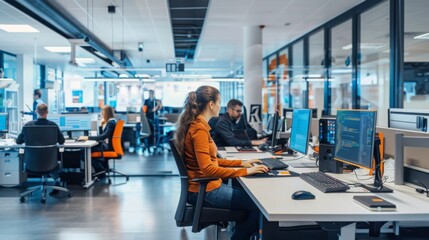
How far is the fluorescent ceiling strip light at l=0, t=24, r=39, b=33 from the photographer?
24.1ft

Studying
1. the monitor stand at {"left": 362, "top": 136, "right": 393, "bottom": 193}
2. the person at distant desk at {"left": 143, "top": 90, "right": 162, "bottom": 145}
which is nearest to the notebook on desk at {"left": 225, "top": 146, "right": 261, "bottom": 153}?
the monitor stand at {"left": 362, "top": 136, "right": 393, "bottom": 193}

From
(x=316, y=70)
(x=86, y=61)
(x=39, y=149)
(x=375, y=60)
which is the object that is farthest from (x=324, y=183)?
(x=86, y=61)

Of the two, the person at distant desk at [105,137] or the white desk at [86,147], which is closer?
the white desk at [86,147]

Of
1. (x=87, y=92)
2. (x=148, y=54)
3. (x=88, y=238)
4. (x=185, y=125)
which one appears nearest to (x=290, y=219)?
(x=185, y=125)

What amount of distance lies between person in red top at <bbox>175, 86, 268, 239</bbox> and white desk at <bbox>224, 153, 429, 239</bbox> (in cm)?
22

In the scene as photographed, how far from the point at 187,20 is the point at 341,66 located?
311 cm

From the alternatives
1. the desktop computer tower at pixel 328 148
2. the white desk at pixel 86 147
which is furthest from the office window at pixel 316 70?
the desktop computer tower at pixel 328 148

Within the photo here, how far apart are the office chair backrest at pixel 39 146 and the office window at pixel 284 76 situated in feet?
21.4

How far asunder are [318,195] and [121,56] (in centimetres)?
974

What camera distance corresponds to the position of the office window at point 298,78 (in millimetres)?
9094

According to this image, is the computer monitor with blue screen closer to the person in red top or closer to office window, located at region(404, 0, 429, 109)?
the person in red top

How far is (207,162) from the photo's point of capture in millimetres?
2541

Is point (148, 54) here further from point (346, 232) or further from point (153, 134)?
point (346, 232)

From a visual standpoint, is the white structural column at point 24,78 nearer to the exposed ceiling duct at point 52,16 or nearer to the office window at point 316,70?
the exposed ceiling duct at point 52,16
